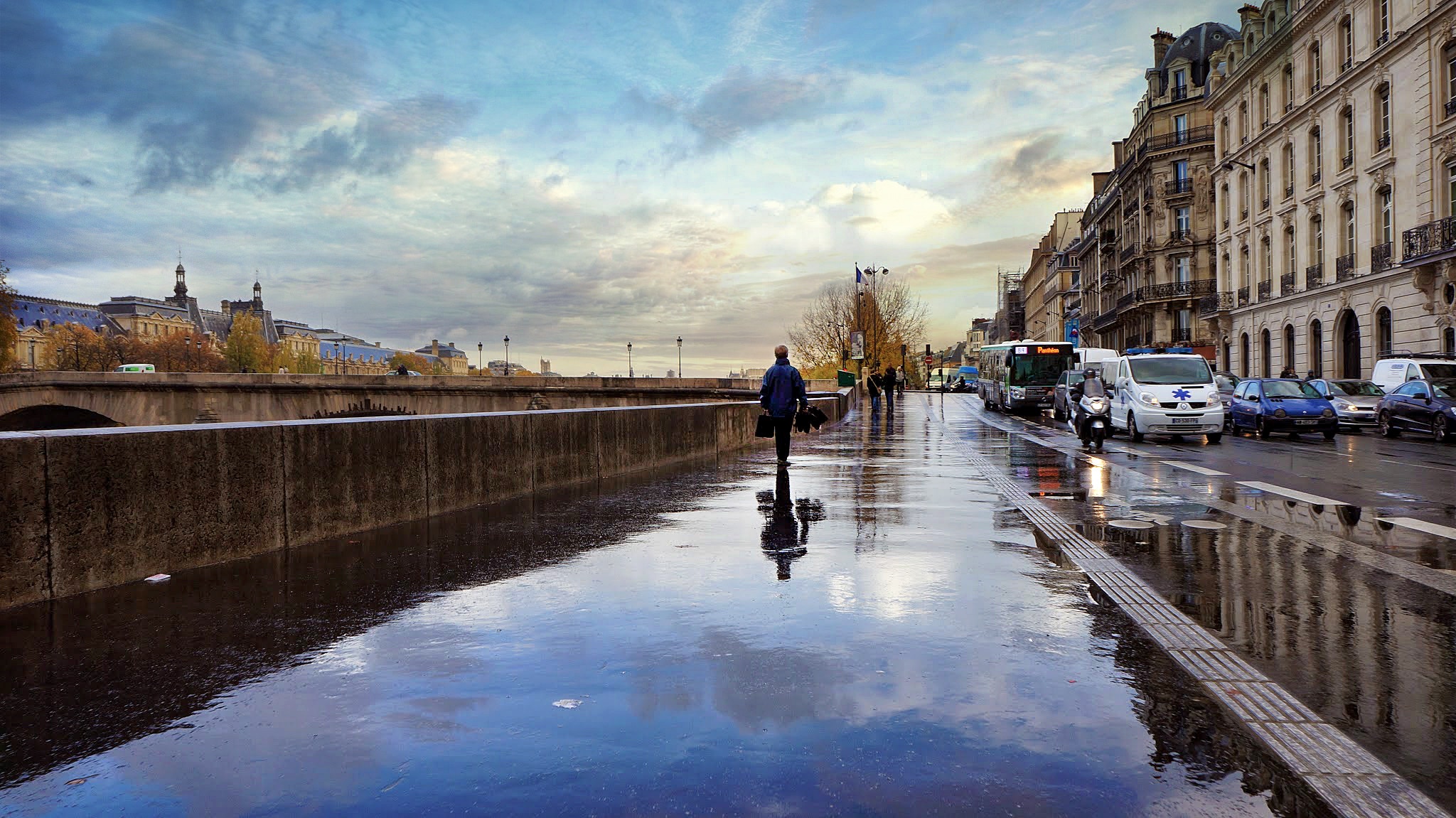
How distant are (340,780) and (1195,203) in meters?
67.3

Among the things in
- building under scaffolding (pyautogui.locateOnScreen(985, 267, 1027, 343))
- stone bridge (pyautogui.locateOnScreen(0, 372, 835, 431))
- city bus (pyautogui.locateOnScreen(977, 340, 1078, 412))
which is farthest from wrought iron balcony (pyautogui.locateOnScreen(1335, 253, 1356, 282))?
building under scaffolding (pyautogui.locateOnScreen(985, 267, 1027, 343))

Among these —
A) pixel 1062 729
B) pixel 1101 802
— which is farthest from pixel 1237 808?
pixel 1062 729

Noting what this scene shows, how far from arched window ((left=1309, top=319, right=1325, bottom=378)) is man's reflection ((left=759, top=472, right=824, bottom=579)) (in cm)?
3518

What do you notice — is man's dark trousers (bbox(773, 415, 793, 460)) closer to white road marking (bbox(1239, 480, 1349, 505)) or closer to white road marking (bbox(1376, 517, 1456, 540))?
white road marking (bbox(1239, 480, 1349, 505))

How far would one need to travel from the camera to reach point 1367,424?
26.9 m

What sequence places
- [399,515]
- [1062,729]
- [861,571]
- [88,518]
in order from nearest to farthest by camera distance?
[1062,729] < [88,518] < [861,571] < [399,515]

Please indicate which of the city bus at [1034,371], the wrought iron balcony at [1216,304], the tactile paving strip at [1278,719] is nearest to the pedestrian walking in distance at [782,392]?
the tactile paving strip at [1278,719]

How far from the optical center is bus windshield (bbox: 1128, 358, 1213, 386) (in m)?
21.8

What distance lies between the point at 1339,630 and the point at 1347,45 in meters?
41.0

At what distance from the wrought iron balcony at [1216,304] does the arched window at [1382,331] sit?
580 inches

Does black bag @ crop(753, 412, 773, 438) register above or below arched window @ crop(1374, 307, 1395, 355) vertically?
below

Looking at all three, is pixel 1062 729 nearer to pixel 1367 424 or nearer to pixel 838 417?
pixel 1367 424

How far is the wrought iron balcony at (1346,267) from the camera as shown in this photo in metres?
37.3

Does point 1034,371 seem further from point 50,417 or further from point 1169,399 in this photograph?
point 50,417
